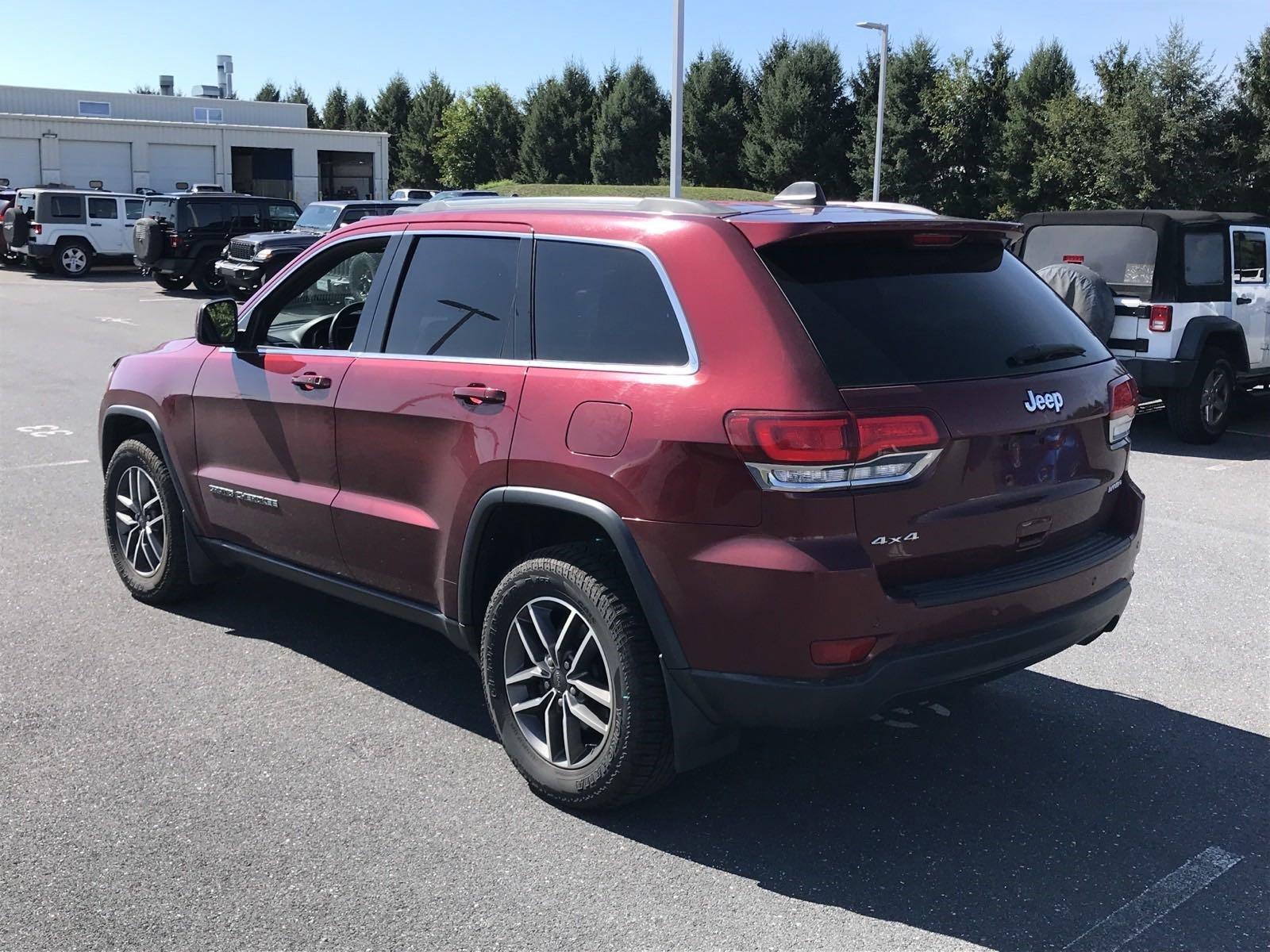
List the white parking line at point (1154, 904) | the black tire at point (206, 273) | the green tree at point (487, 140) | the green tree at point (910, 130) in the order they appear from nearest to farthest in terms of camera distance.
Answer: the white parking line at point (1154, 904) < the black tire at point (206, 273) < the green tree at point (910, 130) < the green tree at point (487, 140)

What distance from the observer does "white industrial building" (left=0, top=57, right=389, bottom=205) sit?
51.9 metres

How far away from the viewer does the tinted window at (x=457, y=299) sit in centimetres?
407

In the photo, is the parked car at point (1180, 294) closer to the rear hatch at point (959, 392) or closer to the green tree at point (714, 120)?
the rear hatch at point (959, 392)

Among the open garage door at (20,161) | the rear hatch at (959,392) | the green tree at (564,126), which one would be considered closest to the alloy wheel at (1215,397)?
the rear hatch at (959,392)

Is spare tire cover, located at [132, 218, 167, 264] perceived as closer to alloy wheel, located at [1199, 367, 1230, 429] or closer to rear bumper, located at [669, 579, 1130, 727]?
alloy wheel, located at [1199, 367, 1230, 429]

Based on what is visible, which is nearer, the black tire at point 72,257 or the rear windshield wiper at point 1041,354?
the rear windshield wiper at point 1041,354

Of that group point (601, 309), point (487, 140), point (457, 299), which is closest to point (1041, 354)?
point (601, 309)

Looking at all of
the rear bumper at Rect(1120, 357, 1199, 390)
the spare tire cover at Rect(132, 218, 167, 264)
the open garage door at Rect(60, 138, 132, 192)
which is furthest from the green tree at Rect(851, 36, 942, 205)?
the rear bumper at Rect(1120, 357, 1199, 390)

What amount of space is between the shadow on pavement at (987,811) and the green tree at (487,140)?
67764 mm

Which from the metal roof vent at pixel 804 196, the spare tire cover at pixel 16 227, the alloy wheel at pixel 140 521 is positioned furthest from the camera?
the spare tire cover at pixel 16 227

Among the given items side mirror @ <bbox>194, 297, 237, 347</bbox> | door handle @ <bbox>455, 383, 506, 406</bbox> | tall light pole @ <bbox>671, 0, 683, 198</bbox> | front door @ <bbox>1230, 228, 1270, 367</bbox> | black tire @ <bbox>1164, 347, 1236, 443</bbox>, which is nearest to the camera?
door handle @ <bbox>455, 383, 506, 406</bbox>

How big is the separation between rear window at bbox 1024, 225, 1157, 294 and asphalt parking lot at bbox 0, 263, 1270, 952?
16.8ft

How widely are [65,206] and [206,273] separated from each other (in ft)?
19.8

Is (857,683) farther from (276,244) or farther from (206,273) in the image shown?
(206,273)
